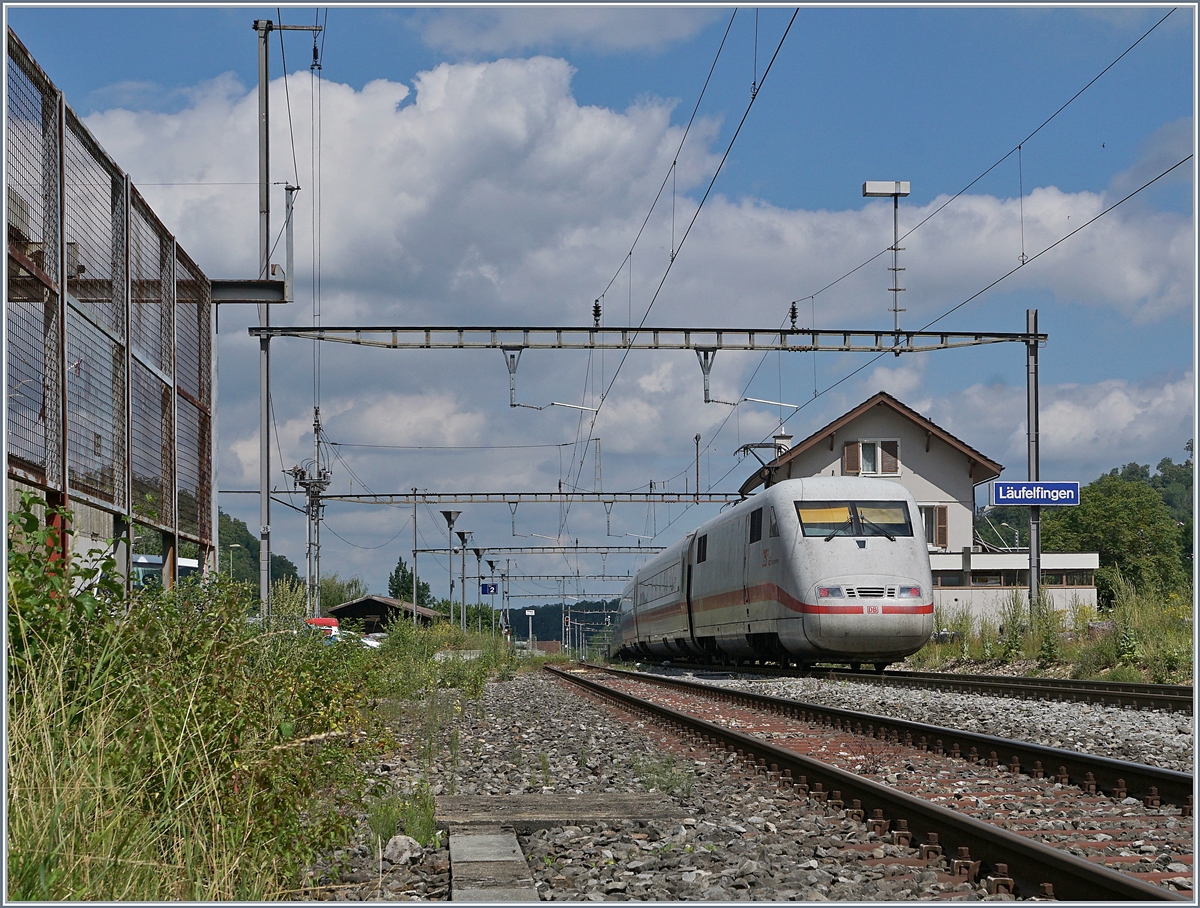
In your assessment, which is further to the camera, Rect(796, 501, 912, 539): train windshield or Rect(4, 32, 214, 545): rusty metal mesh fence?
Rect(796, 501, 912, 539): train windshield

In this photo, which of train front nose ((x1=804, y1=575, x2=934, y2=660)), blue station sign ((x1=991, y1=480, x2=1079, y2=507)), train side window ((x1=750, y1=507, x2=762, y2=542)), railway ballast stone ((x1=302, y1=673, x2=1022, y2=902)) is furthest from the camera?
blue station sign ((x1=991, y1=480, x2=1079, y2=507))

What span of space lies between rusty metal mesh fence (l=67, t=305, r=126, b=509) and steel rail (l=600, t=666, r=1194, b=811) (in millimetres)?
6902

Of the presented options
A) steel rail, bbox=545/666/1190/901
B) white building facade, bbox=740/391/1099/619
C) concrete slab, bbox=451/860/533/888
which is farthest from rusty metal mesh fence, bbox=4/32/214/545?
white building facade, bbox=740/391/1099/619

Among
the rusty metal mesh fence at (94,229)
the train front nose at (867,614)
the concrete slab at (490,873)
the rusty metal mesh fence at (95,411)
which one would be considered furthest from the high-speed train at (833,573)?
the concrete slab at (490,873)

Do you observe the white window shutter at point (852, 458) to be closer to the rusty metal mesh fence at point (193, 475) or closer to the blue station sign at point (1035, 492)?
the blue station sign at point (1035, 492)

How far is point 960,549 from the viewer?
174 ft

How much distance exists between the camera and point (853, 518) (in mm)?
21391

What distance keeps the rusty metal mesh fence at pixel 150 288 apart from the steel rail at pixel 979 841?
6313 mm

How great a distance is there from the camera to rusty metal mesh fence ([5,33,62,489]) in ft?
23.4

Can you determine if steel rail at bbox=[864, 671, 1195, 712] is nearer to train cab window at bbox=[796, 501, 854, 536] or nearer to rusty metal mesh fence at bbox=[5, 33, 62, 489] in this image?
train cab window at bbox=[796, 501, 854, 536]

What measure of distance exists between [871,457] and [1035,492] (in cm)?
2684

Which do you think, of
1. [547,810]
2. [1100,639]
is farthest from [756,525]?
[547,810]

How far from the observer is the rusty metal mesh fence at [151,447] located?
33.6 ft

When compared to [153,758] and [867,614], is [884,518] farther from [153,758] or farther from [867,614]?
[153,758]
